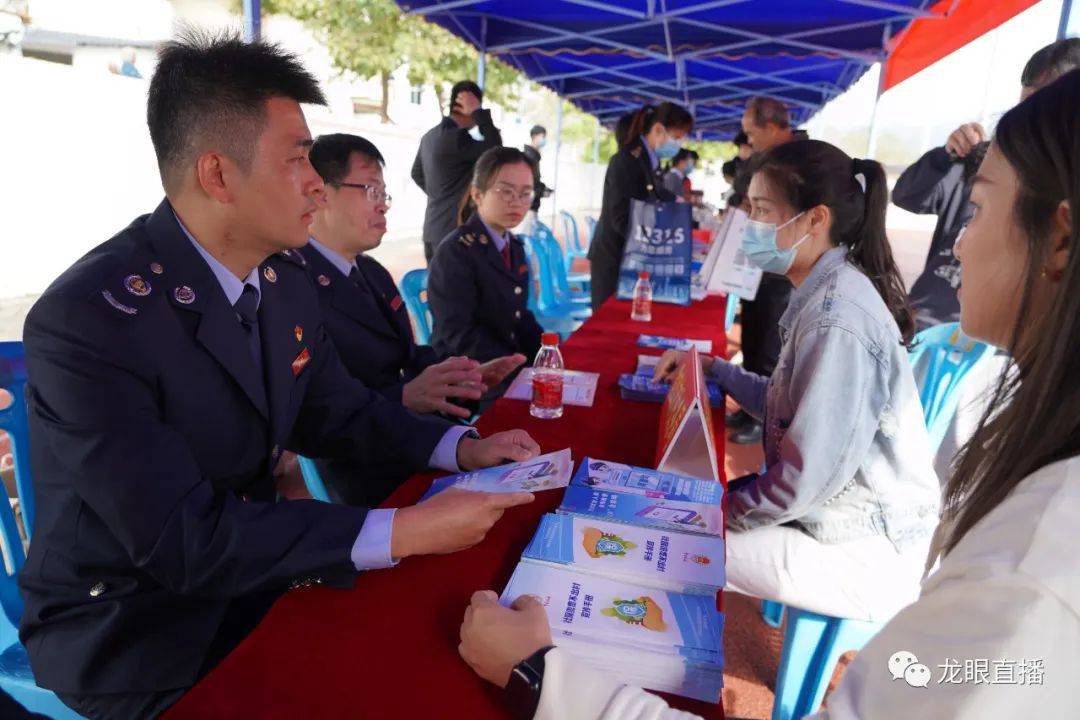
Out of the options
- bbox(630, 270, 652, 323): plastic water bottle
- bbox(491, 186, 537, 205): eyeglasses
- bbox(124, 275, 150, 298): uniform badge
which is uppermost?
bbox(491, 186, 537, 205): eyeglasses

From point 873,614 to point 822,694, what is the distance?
28 cm

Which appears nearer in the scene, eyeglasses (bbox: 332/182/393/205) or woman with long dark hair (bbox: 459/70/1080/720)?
woman with long dark hair (bbox: 459/70/1080/720)

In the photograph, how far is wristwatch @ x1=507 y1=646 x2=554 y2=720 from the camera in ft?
2.43

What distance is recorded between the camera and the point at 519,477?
1298 mm

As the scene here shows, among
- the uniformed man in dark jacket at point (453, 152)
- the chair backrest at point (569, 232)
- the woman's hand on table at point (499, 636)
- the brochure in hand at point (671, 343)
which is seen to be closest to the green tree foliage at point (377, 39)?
the chair backrest at point (569, 232)

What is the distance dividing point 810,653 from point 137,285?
5.28 feet

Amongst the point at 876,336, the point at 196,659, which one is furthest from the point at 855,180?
the point at 196,659

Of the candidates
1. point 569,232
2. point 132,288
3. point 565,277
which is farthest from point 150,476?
point 569,232

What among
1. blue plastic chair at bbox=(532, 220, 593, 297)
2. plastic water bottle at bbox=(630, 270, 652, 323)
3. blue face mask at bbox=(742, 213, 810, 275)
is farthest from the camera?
blue plastic chair at bbox=(532, 220, 593, 297)

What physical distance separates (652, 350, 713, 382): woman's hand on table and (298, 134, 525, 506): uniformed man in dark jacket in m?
0.44

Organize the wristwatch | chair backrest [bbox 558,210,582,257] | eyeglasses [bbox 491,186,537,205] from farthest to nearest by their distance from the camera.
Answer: chair backrest [bbox 558,210,582,257], eyeglasses [bbox 491,186,537,205], the wristwatch

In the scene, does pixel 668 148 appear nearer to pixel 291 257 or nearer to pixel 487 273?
pixel 487 273

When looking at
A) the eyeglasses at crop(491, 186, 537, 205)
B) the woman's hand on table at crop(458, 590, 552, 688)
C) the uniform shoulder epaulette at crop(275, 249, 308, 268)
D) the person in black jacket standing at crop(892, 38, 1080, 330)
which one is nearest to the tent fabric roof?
the person in black jacket standing at crop(892, 38, 1080, 330)

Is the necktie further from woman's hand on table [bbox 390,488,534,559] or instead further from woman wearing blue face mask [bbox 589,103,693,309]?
woman wearing blue face mask [bbox 589,103,693,309]
